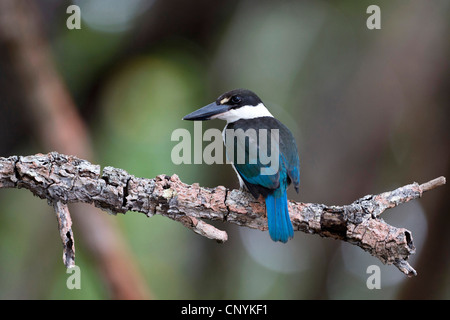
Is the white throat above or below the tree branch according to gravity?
above

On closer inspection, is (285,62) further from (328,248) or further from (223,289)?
(223,289)

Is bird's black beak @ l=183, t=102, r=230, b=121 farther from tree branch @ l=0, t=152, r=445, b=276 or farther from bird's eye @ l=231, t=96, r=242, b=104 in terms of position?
tree branch @ l=0, t=152, r=445, b=276

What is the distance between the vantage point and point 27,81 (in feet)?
13.6

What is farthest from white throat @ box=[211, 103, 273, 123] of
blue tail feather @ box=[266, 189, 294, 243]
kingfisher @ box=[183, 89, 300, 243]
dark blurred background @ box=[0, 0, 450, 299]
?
dark blurred background @ box=[0, 0, 450, 299]

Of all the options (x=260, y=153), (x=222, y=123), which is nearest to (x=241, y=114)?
(x=260, y=153)

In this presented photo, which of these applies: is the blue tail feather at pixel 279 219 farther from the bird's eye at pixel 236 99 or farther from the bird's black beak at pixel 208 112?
the bird's eye at pixel 236 99

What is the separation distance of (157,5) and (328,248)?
303 centimetres

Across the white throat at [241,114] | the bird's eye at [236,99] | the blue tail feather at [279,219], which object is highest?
the bird's eye at [236,99]

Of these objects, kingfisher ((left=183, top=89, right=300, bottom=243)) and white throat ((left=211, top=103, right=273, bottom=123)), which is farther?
white throat ((left=211, top=103, right=273, bottom=123))

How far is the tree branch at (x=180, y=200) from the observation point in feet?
6.91

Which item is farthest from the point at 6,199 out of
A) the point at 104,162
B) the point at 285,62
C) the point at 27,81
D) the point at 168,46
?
the point at 285,62

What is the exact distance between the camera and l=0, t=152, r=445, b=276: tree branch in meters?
2.11

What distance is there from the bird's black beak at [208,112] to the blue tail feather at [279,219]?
837 millimetres

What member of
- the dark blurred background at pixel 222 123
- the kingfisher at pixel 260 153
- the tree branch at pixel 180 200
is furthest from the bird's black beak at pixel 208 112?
the dark blurred background at pixel 222 123
